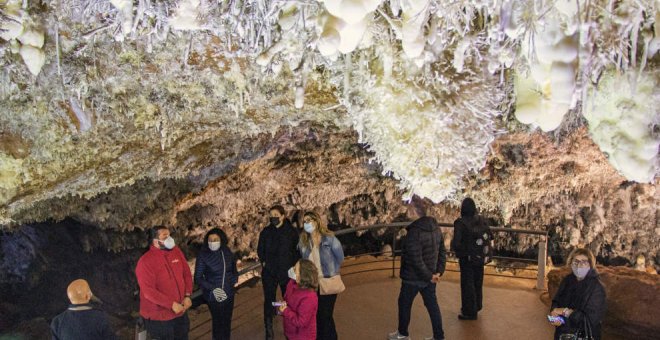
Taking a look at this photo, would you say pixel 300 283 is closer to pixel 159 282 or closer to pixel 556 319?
pixel 159 282

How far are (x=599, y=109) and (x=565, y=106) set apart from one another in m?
0.38

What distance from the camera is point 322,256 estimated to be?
4668mm

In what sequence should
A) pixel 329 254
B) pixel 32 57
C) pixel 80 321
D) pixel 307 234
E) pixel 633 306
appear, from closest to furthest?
pixel 32 57 < pixel 80 321 < pixel 329 254 < pixel 307 234 < pixel 633 306

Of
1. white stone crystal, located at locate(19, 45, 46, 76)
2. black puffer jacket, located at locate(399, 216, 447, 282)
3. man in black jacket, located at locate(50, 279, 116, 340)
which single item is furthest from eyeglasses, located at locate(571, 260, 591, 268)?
white stone crystal, located at locate(19, 45, 46, 76)

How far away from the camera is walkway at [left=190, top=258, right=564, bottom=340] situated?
5375mm

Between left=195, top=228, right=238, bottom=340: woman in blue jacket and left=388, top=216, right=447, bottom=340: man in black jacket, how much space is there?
4.79ft

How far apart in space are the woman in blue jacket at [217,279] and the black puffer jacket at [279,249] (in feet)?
1.24

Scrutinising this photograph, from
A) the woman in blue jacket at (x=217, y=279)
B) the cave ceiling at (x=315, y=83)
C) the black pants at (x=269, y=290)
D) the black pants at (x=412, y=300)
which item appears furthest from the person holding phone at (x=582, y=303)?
the woman in blue jacket at (x=217, y=279)

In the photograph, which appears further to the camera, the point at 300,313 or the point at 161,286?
the point at 161,286

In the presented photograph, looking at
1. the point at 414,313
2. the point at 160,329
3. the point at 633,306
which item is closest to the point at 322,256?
the point at 160,329

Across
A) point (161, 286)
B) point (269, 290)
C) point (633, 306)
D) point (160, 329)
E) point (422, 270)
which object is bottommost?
point (160, 329)

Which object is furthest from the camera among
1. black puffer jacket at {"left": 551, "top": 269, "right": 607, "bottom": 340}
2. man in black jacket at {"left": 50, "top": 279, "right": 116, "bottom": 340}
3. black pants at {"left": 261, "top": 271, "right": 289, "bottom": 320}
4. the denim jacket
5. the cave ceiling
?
black pants at {"left": 261, "top": 271, "right": 289, "bottom": 320}

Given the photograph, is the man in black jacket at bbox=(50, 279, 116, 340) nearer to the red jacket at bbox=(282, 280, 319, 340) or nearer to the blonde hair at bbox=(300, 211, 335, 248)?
the red jacket at bbox=(282, 280, 319, 340)

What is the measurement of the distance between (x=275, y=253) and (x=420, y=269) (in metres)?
1.25
